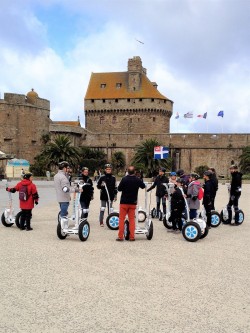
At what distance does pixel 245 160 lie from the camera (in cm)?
4706

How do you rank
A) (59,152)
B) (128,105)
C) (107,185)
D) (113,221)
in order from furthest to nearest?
(128,105) < (59,152) < (107,185) < (113,221)

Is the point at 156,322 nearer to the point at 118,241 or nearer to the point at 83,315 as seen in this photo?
the point at 83,315

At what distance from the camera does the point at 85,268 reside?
6.02 m

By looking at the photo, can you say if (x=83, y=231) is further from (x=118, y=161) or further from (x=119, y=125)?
(x=119, y=125)

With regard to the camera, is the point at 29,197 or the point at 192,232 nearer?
the point at 192,232

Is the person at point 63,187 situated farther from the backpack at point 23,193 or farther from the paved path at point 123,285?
the backpack at point 23,193

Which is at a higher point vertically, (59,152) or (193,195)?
(59,152)

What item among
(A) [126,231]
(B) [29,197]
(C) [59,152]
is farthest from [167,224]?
(C) [59,152]

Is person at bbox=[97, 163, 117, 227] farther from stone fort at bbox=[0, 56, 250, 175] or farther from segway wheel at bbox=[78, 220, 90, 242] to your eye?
stone fort at bbox=[0, 56, 250, 175]

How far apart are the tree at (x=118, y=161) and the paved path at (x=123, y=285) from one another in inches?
1776

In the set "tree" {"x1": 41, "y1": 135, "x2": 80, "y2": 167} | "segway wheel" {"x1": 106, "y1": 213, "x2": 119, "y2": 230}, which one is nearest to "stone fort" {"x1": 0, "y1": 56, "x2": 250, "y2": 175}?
"tree" {"x1": 41, "y1": 135, "x2": 80, "y2": 167}

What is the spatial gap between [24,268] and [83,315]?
6.61 ft

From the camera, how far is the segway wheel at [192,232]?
27.1 ft

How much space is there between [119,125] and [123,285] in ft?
188
